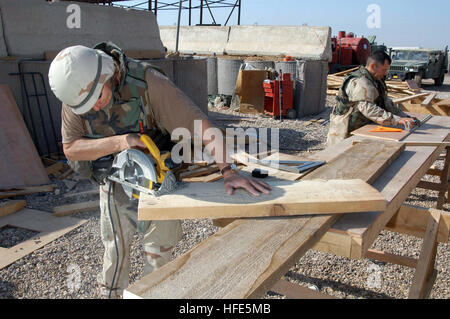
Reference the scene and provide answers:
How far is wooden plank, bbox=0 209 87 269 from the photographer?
4.04 meters

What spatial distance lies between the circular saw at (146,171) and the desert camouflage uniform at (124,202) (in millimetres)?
371

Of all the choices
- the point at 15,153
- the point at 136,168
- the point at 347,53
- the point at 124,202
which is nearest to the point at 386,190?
the point at 136,168

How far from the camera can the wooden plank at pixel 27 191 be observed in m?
5.35

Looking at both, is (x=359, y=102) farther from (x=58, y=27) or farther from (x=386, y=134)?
(x=58, y=27)

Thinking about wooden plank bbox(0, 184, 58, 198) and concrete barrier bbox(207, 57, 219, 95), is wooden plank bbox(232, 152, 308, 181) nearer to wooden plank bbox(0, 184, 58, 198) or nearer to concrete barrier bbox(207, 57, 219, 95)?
wooden plank bbox(0, 184, 58, 198)

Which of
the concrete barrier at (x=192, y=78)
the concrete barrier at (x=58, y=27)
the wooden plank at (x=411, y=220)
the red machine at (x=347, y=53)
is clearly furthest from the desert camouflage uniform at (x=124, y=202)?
the red machine at (x=347, y=53)

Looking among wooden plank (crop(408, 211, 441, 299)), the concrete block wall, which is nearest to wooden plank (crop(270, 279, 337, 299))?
wooden plank (crop(408, 211, 441, 299))

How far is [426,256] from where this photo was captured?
2324 mm

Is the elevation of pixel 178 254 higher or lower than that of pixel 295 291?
lower

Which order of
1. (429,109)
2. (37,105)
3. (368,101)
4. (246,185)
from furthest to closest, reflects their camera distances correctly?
(37,105) < (429,109) < (368,101) < (246,185)

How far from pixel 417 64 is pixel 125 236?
63.1ft

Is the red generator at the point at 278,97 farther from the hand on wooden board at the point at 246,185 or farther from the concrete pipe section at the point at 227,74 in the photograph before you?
the hand on wooden board at the point at 246,185

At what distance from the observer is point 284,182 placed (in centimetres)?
209

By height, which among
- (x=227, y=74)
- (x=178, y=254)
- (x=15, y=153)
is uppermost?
(x=227, y=74)
